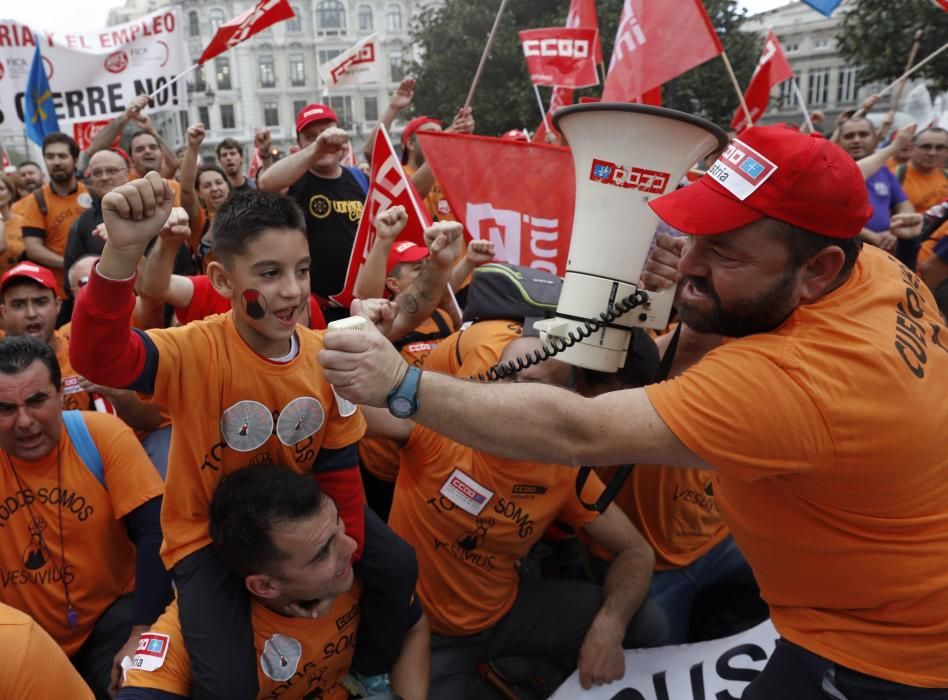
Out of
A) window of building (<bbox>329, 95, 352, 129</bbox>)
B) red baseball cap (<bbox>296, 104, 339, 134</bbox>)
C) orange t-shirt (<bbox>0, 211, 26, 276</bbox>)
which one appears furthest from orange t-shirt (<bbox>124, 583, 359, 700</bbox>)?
window of building (<bbox>329, 95, 352, 129</bbox>)

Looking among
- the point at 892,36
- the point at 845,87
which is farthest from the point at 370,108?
the point at 892,36

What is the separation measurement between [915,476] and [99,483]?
2.63 meters

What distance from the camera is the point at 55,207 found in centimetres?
589

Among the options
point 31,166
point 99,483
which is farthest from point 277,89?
point 99,483

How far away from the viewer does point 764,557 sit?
196 cm

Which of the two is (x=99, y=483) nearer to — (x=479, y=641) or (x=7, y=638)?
(x=7, y=638)

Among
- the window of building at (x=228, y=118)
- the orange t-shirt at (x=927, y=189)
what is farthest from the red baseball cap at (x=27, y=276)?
the window of building at (x=228, y=118)

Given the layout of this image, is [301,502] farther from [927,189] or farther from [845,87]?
[845,87]

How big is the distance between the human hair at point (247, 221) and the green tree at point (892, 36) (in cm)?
1768

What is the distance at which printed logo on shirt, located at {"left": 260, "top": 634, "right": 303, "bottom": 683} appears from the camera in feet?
7.29

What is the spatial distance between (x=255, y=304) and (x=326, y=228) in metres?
2.41

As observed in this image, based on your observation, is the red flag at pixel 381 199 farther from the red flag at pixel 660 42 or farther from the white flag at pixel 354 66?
the white flag at pixel 354 66

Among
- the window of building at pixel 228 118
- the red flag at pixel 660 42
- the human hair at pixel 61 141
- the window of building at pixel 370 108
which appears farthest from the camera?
the window of building at pixel 370 108

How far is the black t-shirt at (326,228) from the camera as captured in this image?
4.41 m
